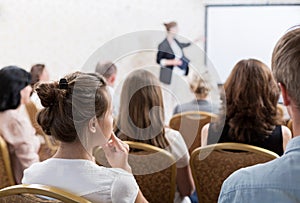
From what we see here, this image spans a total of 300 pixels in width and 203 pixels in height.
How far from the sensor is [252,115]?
2375mm

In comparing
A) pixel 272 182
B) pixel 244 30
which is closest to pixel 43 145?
pixel 272 182

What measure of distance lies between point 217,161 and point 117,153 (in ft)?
1.92

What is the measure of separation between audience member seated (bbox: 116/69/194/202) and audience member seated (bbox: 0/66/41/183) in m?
0.64

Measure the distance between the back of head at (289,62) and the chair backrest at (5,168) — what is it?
165cm

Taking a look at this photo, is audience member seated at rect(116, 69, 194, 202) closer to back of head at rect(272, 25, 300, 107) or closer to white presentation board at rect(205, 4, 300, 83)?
back of head at rect(272, 25, 300, 107)

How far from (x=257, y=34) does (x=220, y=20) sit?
45 centimetres

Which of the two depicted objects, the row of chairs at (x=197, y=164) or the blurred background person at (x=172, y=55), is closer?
the row of chairs at (x=197, y=164)

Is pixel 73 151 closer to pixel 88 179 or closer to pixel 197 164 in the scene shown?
pixel 88 179

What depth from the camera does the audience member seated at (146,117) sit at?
2203 mm

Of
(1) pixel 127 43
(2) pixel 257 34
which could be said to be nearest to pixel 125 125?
(1) pixel 127 43

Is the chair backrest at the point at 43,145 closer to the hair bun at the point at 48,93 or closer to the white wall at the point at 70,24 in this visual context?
the hair bun at the point at 48,93

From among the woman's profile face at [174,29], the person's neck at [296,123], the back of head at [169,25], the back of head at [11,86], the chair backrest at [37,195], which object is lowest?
the woman's profile face at [174,29]

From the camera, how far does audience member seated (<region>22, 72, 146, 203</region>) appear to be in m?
1.52

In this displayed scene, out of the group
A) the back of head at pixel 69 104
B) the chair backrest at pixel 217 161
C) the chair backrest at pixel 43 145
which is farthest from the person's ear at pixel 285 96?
the chair backrest at pixel 43 145
